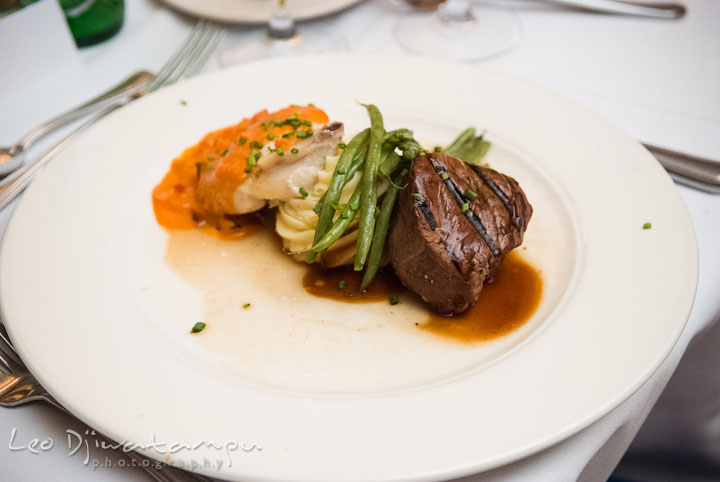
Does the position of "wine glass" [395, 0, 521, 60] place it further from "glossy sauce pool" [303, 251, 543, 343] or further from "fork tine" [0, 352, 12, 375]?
"fork tine" [0, 352, 12, 375]

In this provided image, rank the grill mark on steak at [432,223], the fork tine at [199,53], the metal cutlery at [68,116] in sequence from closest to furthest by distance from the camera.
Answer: the grill mark on steak at [432,223] → the metal cutlery at [68,116] → the fork tine at [199,53]

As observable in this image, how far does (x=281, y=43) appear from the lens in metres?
4.33

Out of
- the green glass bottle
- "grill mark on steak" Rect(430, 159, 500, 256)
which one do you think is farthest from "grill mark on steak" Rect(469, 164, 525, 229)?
the green glass bottle

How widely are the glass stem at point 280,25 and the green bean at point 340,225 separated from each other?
7.25ft

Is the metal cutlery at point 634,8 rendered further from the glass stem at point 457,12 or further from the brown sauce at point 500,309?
the brown sauce at point 500,309

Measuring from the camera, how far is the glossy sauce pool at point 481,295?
2.39 meters

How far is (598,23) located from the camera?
4652mm

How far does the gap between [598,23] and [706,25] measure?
0.81 m

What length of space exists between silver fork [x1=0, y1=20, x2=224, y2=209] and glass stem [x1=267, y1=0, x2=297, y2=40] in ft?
1.48

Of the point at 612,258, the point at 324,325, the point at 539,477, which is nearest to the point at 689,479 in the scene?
the point at 612,258

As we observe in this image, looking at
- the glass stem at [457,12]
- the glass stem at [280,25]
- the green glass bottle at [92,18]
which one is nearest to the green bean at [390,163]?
the glass stem at [280,25]

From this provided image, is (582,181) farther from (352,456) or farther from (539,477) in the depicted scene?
(352,456)

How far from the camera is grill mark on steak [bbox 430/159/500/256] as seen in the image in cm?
239

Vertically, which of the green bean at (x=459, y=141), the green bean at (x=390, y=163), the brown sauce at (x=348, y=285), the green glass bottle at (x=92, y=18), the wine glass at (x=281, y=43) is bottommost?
the brown sauce at (x=348, y=285)
